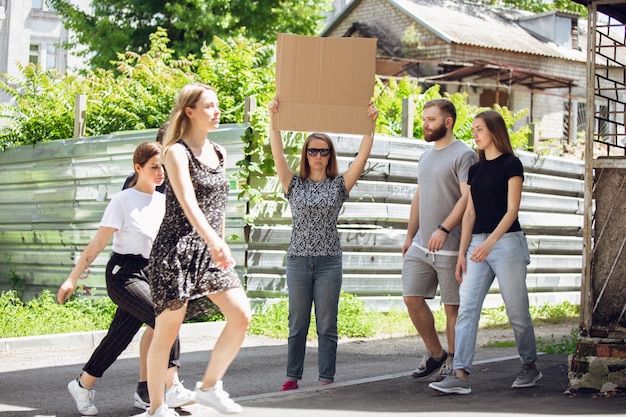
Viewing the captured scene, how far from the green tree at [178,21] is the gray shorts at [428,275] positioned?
70.8ft

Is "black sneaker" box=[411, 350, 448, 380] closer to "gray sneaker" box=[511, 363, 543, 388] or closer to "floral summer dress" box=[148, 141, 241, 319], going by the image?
"gray sneaker" box=[511, 363, 543, 388]

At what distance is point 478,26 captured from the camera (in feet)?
126

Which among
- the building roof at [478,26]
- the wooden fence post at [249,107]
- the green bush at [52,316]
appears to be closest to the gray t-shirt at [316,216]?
the wooden fence post at [249,107]

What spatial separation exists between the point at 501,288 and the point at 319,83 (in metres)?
1.93

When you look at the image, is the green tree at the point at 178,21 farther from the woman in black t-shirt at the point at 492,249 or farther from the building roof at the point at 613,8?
the woman in black t-shirt at the point at 492,249

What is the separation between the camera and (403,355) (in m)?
10.0

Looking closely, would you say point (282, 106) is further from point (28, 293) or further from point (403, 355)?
point (28, 293)

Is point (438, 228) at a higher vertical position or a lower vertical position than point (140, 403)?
higher

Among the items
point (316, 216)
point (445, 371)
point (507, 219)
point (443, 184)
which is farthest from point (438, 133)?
point (445, 371)

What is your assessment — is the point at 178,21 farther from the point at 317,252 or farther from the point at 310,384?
the point at 317,252

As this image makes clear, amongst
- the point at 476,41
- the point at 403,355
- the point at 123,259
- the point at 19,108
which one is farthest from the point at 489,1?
the point at 123,259

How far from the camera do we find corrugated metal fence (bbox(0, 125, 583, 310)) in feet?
38.7

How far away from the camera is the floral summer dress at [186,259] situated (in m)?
5.68

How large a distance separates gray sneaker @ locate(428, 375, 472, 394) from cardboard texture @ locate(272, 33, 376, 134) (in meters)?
1.84
